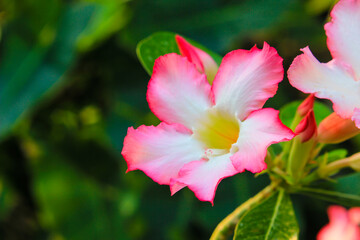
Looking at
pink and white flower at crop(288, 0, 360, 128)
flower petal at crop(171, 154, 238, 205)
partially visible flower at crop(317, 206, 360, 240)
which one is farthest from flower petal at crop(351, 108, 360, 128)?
partially visible flower at crop(317, 206, 360, 240)

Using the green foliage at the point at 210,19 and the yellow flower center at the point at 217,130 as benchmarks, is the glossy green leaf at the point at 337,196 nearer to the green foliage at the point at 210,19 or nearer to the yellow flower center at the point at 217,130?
the yellow flower center at the point at 217,130

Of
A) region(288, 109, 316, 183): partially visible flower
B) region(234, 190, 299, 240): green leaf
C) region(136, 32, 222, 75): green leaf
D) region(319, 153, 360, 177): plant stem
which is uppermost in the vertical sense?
region(136, 32, 222, 75): green leaf

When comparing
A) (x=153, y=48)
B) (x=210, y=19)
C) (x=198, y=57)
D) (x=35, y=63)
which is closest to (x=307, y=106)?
(x=198, y=57)

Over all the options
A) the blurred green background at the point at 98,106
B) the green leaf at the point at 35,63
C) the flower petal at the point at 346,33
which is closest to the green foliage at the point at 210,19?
the blurred green background at the point at 98,106

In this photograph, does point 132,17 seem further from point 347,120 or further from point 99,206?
point 347,120

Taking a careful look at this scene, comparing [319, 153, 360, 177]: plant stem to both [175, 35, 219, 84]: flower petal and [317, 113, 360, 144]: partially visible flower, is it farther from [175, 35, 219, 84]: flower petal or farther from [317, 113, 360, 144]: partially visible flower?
[175, 35, 219, 84]: flower petal

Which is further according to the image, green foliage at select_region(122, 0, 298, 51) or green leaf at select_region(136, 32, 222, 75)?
green foliage at select_region(122, 0, 298, 51)

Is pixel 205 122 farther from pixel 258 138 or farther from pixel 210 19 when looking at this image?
pixel 210 19
